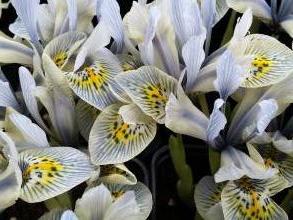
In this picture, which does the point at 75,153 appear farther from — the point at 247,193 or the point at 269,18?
the point at 269,18

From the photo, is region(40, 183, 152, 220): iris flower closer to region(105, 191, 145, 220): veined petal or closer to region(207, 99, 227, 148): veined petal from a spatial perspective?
region(105, 191, 145, 220): veined petal

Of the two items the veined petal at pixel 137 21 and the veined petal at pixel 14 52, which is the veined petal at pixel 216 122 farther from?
the veined petal at pixel 14 52

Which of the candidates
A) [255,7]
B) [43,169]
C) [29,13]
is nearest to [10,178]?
[43,169]

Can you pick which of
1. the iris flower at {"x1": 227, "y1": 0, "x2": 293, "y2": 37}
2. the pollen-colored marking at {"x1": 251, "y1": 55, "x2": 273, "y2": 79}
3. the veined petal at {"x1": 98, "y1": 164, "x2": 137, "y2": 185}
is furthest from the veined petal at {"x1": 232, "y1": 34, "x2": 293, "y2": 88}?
the veined petal at {"x1": 98, "y1": 164, "x2": 137, "y2": 185}

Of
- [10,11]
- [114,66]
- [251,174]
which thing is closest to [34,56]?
[114,66]

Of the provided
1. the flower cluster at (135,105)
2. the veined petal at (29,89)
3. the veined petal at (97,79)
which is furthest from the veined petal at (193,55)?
the veined petal at (29,89)

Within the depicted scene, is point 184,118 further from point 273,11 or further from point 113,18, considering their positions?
point 273,11
